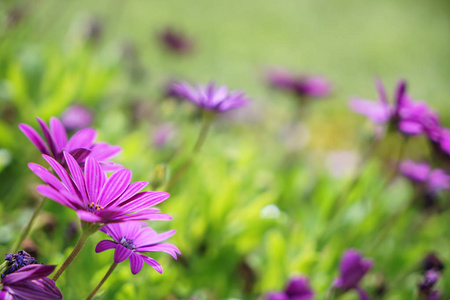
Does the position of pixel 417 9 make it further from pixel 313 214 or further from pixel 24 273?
pixel 24 273

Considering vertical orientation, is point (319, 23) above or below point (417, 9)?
below

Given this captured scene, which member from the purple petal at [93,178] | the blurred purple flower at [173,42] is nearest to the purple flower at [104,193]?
the purple petal at [93,178]

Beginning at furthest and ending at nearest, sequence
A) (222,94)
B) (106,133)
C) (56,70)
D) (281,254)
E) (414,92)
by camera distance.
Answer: (414,92), (56,70), (106,133), (281,254), (222,94)

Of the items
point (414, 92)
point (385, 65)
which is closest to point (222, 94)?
point (414, 92)

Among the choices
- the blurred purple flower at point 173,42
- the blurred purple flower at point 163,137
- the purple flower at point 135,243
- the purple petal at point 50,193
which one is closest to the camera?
the purple petal at point 50,193

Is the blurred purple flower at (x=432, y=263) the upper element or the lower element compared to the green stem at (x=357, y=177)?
lower

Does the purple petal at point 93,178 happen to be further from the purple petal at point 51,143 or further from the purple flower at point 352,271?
the purple flower at point 352,271
